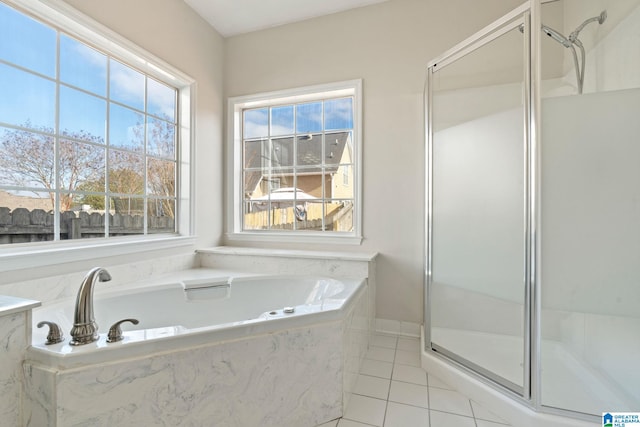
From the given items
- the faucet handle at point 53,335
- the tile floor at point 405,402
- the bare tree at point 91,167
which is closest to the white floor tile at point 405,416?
the tile floor at point 405,402

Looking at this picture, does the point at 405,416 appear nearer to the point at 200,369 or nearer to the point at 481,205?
the point at 200,369

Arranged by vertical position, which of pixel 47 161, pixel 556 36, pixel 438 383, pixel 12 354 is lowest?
pixel 438 383

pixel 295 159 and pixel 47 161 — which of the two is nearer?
pixel 47 161

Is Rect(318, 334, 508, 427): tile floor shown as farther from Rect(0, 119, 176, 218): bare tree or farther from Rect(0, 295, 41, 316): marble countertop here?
Rect(0, 119, 176, 218): bare tree

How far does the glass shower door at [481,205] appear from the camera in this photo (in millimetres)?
1480

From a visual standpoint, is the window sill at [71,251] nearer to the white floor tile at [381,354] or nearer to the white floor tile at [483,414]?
the white floor tile at [381,354]

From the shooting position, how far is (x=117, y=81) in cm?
198

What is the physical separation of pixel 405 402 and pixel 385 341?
2.37ft

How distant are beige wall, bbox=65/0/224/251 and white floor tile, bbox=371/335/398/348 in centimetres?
167

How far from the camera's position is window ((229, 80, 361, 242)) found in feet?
8.34

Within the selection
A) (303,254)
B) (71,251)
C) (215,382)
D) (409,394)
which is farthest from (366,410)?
(71,251)

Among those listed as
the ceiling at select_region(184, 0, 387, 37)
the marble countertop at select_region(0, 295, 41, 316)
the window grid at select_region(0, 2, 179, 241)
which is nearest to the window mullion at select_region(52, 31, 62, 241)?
the window grid at select_region(0, 2, 179, 241)

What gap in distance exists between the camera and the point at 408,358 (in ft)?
6.30

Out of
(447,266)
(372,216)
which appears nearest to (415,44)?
(372,216)
